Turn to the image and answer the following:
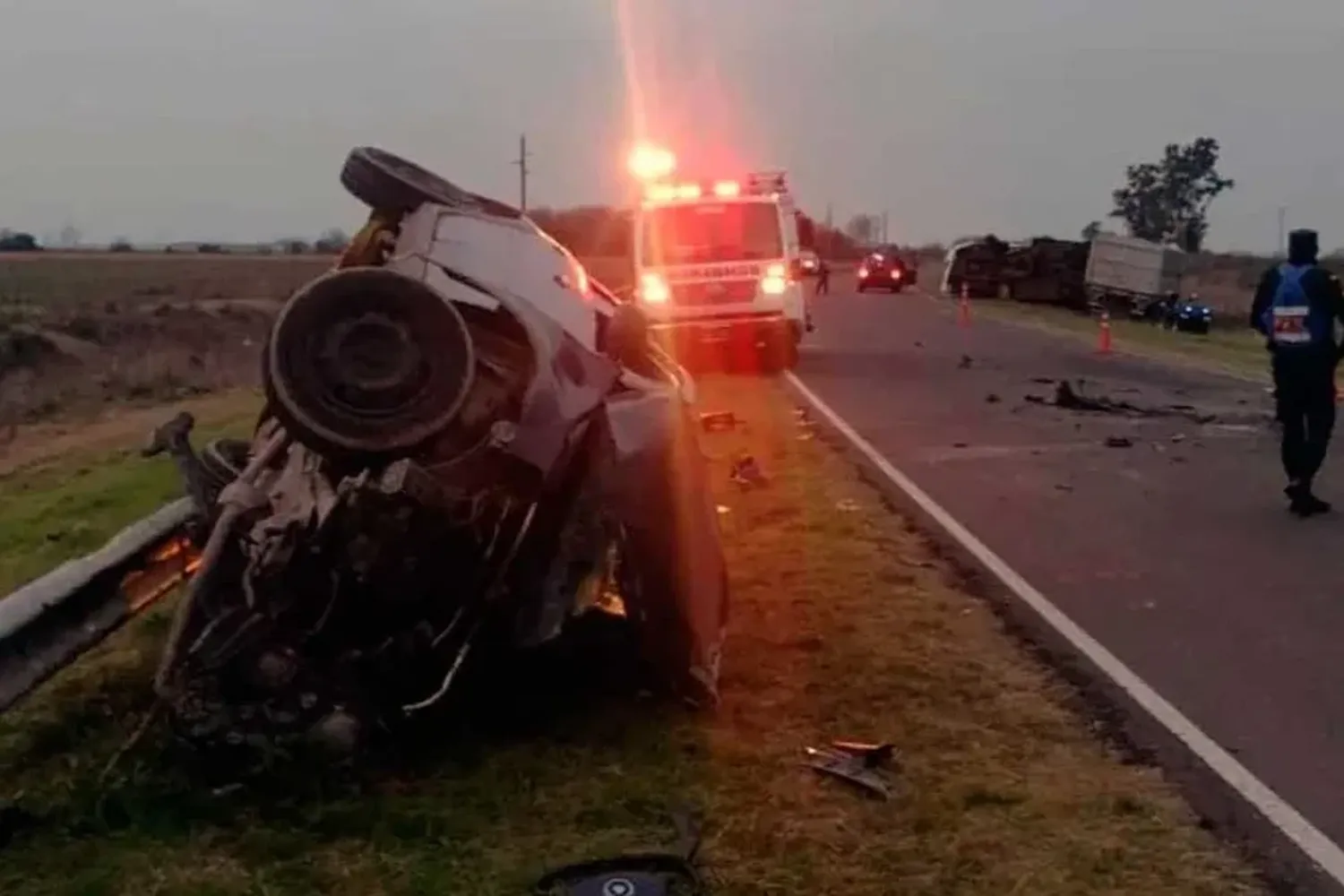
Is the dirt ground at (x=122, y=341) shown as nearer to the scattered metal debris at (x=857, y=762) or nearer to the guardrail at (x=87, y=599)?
the guardrail at (x=87, y=599)

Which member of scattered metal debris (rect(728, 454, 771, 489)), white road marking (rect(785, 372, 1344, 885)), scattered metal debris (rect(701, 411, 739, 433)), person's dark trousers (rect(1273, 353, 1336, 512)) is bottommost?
scattered metal debris (rect(701, 411, 739, 433))

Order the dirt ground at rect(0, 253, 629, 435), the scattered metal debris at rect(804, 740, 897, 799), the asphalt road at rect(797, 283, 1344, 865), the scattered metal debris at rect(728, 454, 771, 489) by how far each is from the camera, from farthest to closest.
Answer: the dirt ground at rect(0, 253, 629, 435) → the scattered metal debris at rect(728, 454, 771, 489) → the asphalt road at rect(797, 283, 1344, 865) → the scattered metal debris at rect(804, 740, 897, 799)

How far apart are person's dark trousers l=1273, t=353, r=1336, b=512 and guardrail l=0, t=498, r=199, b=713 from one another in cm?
735

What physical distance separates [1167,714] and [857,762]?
4.51ft

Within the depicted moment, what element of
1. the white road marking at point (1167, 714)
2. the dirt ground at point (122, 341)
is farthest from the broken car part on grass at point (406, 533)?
the white road marking at point (1167, 714)

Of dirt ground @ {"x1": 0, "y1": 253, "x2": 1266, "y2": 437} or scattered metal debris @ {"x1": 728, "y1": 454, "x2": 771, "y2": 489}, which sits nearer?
scattered metal debris @ {"x1": 728, "y1": 454, "x2": 771, "y2": 489}

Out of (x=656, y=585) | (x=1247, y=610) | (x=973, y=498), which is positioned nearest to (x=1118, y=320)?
(x=973, y=498)

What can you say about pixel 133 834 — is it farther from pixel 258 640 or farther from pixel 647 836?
pixel 647 836

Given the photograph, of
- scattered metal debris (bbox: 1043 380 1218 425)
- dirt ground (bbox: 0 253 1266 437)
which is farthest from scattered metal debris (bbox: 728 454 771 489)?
scattered metal debris (bbox: 1043 380 1218 425)

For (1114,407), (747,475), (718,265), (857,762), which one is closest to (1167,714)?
(857,762)

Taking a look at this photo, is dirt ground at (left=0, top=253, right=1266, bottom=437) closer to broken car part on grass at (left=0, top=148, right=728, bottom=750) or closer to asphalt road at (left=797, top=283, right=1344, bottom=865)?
asphalt road at (left=797, top=283, right=1344, bottom=865)

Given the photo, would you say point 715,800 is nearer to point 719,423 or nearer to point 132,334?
point 719,423

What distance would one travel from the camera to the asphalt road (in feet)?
21.9

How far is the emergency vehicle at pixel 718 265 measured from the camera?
914 inches
